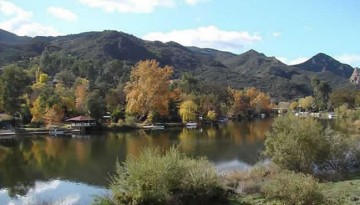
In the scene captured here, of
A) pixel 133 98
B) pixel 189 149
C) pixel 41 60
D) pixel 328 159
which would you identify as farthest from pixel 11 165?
pixel 41 60

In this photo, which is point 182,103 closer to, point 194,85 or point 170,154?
point 194,85

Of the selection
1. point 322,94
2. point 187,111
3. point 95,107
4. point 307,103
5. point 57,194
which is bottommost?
point 57,194

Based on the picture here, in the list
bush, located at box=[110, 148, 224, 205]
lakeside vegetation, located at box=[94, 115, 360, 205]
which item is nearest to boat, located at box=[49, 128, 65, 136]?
lakeside vegetation, located at box=[94, 115, 360, 205]

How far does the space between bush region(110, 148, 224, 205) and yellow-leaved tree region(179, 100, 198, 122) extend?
74380 millimetres

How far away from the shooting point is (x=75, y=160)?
4741 cm

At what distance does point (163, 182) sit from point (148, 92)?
70529mm

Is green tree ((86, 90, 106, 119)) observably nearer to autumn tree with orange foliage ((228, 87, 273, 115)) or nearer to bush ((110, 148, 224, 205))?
autumn tree with orange foliage ((228, 87, 273, 115))

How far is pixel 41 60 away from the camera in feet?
545

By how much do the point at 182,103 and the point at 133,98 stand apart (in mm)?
14548

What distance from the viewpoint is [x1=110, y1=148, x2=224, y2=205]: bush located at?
21.8 m

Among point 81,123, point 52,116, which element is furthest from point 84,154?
point 52,116

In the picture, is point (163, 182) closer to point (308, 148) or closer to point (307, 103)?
point (308, 148)

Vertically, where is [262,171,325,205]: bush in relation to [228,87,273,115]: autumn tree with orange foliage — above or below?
below

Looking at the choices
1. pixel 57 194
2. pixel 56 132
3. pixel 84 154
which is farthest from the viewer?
pixel 56 132
